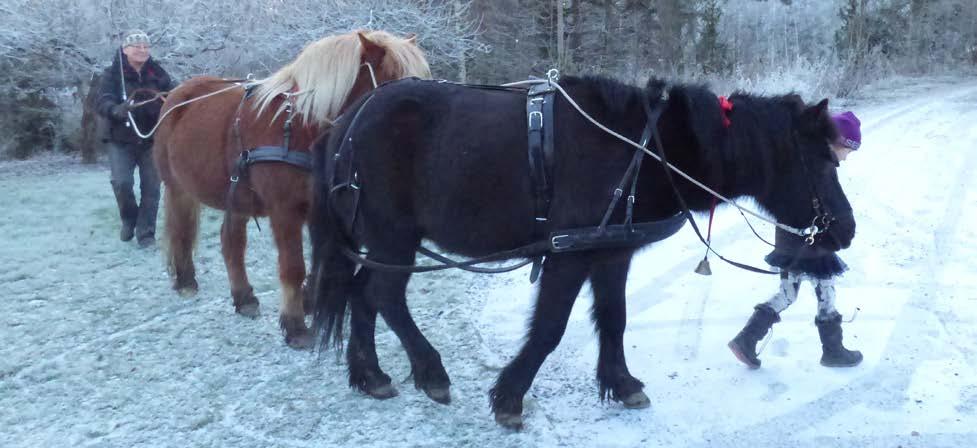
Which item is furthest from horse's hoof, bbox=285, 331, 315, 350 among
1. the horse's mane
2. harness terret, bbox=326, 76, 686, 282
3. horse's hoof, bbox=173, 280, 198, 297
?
harness terret, bbox=326, 76, 686, 282

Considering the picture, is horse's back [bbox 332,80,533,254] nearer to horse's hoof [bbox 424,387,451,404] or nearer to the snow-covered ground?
horse's hoof [bbox 424,387,451,404]

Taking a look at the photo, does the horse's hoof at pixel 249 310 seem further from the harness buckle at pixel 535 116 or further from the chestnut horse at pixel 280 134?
the harness buckle at pixel 535 116

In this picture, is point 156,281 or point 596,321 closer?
point 596,321

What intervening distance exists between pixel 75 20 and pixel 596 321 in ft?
38.2

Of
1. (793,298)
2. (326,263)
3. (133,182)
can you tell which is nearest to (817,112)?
(793,298)

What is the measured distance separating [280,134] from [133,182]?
357 cm

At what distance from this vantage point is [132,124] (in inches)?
249

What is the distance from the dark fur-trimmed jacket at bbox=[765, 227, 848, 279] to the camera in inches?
139

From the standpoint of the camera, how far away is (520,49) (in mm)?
21969

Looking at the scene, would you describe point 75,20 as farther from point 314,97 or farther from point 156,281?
point 314,97

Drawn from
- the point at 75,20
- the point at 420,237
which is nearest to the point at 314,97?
the point at 420,237

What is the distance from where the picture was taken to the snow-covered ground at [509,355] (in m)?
3.44

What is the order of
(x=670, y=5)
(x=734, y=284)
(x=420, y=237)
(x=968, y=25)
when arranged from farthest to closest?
1. (x=968, y=25)
2. (x=670, y=5)
3. (x=734, y=284)
4. (x=420, y=237)

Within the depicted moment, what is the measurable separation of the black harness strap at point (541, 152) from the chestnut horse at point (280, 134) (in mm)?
1265
